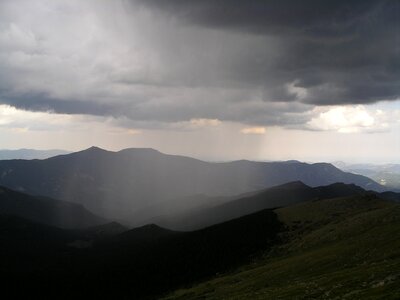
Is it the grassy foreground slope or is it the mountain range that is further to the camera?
the mountain range

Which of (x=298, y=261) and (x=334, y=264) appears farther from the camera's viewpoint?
(x=298, y=261)

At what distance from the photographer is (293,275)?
78500mm

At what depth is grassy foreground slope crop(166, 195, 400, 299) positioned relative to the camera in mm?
46219

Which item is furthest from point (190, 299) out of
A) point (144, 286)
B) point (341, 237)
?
point (144, 286)

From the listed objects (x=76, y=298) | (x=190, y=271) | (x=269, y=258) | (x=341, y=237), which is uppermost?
(x=341, y=237)

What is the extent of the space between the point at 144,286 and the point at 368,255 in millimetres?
129940

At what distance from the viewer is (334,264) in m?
75.2

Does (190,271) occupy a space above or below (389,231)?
below

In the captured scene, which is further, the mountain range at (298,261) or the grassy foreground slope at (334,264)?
the mountain range at (298,261)

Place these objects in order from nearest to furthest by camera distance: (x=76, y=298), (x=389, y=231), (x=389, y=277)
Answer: (x=389, y=277), (x=389, y=231), (x=76, y=298)

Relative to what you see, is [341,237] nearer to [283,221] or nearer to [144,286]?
[283,221]

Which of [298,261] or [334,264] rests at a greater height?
[334,264]

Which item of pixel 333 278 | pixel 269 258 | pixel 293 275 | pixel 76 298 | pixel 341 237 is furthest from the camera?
pixel 76 298

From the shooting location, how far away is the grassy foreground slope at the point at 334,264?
152ft
